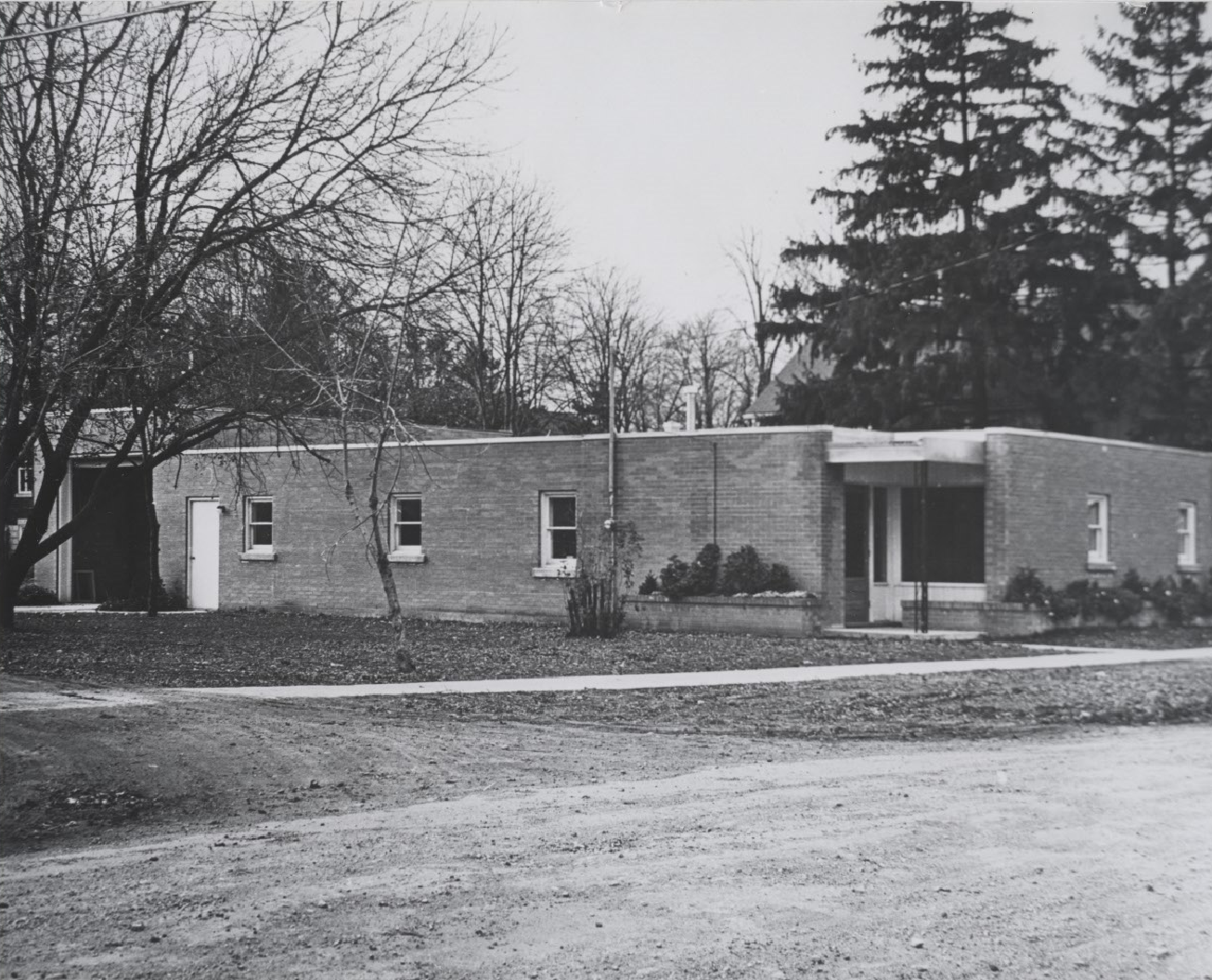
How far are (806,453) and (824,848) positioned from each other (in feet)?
48.0

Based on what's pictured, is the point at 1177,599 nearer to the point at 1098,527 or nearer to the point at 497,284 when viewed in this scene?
the point at 1098,527

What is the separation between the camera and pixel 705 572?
22.0 metres

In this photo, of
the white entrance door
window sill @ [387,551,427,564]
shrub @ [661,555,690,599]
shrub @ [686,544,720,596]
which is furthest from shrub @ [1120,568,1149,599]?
the white entrance door

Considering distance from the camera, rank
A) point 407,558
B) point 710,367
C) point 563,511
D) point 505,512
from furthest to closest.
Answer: point 710,367 < point 407,558 < point 505,512 < point 563,511

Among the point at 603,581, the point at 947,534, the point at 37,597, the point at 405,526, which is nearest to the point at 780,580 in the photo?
the point at 603,581

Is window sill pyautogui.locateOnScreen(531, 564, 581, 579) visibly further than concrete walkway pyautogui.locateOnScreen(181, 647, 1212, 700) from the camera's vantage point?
Yes

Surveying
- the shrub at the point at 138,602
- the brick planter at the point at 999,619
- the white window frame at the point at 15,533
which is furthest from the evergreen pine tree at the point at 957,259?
the shrub at the point at 138,602

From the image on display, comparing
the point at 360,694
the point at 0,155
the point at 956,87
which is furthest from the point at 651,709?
the point at 0,155

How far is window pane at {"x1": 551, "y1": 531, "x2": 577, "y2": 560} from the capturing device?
2430 cm

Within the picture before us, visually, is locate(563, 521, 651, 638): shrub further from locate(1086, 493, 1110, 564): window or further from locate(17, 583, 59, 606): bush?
locate(17, 583, 59, 606): bush

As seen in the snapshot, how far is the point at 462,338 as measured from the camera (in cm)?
1744

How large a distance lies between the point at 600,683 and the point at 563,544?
1035 centimetres

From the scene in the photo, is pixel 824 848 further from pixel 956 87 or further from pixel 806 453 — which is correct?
pixel 806 453

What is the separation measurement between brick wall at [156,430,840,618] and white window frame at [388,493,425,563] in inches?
6.1
